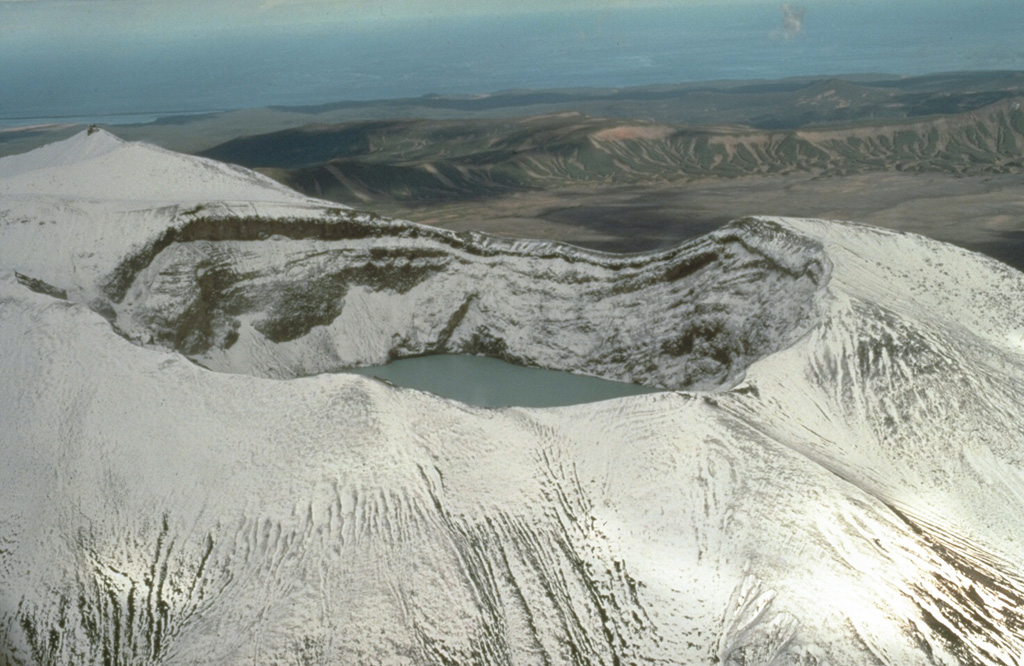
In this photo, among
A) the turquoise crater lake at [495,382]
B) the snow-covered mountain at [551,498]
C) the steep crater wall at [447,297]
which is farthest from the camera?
the steep crater wall at [447,297]

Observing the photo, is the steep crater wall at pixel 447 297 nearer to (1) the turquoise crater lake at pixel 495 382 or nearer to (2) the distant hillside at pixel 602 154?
(1) the turquoise crater lake at pixel 495 382

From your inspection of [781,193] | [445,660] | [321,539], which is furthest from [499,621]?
[781,193]

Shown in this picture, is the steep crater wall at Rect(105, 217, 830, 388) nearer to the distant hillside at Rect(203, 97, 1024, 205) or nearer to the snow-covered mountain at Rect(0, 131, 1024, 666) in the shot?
the snow-covered mountain at Rect(0, 131, 1024, 666)

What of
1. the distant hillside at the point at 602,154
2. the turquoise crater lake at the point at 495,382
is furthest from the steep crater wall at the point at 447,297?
the distant hillside at the point at 602,154

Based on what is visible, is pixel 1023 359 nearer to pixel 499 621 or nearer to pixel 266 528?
pixel 499 621

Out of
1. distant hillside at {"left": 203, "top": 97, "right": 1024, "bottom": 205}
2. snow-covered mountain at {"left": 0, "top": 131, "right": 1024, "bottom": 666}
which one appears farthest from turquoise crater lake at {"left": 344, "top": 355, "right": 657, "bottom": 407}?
distant hillside at {"left": 203, "top": 97, "right": 1024, "bottom": 205}

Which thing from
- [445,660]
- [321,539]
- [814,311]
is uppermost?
[814,311]
